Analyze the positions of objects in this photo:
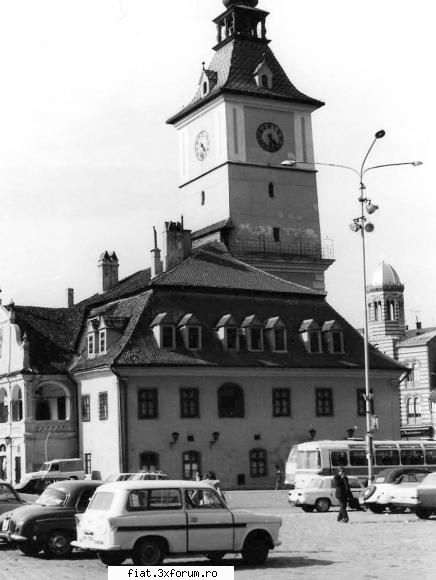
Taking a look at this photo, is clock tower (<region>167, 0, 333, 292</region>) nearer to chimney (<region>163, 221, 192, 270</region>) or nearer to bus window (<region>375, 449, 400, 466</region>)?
chimney (<region>163, 221, 192, 270</region>)

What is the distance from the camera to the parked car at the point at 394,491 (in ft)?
113

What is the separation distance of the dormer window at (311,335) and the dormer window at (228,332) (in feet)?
13.3

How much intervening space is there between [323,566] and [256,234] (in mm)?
49585

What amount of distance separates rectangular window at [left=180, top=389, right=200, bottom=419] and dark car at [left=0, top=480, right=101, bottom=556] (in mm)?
29766

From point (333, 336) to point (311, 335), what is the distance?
4.43 ft

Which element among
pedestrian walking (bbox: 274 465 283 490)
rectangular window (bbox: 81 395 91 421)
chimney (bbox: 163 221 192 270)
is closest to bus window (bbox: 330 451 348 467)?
pedestrian walking (bbox: 274 465 283 490)

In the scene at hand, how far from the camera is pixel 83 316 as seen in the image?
63.1 metres

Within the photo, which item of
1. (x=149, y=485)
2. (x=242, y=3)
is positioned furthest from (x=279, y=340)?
(x=149, y=485)

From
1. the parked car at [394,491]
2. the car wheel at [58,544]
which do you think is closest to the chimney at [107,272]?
the parked car at [394,491]

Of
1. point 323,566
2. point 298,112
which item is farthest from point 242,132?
point 323,566

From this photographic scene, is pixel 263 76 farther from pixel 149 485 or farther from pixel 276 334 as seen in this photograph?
pixel 149 485

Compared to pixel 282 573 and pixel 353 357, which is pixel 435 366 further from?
pixel 282 573

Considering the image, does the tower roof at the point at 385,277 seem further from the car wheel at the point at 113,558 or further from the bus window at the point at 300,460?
the car wheel at the point at 113,558

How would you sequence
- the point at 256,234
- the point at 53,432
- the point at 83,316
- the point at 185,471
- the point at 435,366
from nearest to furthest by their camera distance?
the point at 185,471, the point at 53,432, the point at 83,316, the point at 256,234, the point at 435,366
